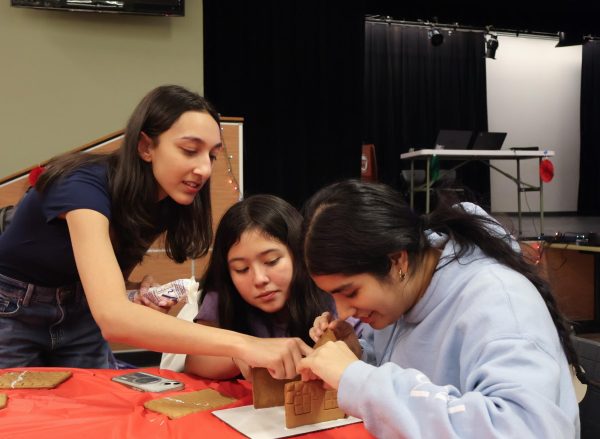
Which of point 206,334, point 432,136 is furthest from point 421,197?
point 206,334

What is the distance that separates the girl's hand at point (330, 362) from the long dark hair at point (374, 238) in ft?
0.44

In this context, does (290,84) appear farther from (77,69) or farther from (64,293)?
(64,293)

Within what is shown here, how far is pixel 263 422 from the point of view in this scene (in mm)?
1149

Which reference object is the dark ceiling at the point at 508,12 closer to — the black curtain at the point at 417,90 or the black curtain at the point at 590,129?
the black curtain at the point at 417,90

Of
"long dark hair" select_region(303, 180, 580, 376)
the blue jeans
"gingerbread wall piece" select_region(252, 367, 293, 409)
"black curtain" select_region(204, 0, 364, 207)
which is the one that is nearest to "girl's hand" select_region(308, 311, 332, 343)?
"gingerbread wall piece" select_region(252, 367, 293, 409)

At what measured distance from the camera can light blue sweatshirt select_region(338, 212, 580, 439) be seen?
824 millimetres

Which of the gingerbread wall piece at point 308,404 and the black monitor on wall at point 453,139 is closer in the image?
the gingerbread wall piece at point 308,404

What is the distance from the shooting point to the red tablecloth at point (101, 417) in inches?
43.2

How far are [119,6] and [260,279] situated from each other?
4096 millimetres

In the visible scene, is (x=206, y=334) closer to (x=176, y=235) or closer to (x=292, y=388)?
(x=292, y=388)

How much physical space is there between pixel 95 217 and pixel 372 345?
70 centimetres

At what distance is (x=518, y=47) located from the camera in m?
10.7

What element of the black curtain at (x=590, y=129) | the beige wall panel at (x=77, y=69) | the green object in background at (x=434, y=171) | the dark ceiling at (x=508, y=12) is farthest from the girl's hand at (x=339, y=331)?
the black curtain at (x=590, y=129)

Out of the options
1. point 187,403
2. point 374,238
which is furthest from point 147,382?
point 374,238
